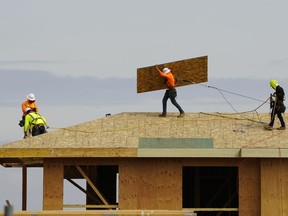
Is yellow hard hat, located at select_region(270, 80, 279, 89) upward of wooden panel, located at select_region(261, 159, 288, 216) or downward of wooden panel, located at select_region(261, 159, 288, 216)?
upward

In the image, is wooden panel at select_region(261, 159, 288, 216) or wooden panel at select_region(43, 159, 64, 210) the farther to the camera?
wooden panel at select_region(43, 159, 64, 210)

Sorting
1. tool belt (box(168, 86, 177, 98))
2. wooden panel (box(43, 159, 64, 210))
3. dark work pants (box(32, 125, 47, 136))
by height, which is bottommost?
wooden panel (box(43, 159, 64, 210))

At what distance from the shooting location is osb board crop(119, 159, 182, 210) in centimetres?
2941

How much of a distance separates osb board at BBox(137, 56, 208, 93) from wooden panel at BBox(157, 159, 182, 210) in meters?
5.17

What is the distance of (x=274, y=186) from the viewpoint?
29.3 meters

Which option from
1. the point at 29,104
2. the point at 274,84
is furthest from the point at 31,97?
the point at 274,84

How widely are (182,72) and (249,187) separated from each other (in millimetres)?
6189

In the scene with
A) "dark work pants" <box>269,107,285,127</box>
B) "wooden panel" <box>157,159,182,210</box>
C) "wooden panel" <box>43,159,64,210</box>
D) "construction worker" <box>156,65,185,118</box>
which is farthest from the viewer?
"construction worker" <box>156,65,185,118</box>

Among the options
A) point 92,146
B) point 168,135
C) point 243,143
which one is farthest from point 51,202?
point 243,143

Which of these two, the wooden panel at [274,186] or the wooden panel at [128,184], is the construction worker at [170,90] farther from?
the wooden panel at [274,186]

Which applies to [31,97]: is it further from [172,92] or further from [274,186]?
Answer: [274,186]

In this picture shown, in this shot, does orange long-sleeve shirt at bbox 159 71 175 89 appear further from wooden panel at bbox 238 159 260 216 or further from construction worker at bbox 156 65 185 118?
wooden panel at bbox 238 159 260 216

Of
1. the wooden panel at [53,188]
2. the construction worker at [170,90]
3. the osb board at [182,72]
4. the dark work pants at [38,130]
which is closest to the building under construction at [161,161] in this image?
the wooden panel at [53,188]

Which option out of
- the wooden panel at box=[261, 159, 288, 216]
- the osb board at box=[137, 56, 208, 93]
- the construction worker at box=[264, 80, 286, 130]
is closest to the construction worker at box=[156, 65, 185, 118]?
the osb board at box=[137, 56, 208, 93]
